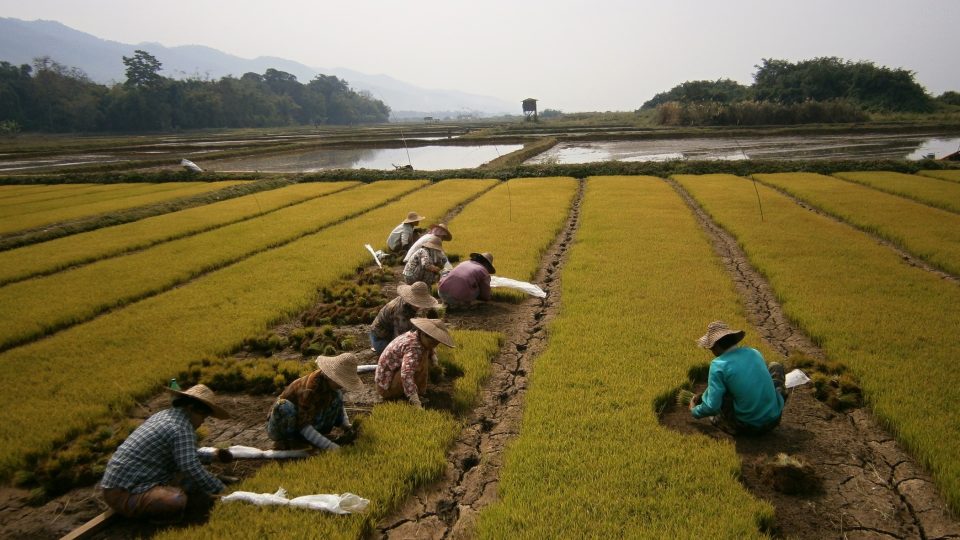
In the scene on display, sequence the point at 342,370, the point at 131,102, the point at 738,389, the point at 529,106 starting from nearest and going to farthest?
the point at 342,370, the point at 738,389, the point at 131,102, the point at 529,106

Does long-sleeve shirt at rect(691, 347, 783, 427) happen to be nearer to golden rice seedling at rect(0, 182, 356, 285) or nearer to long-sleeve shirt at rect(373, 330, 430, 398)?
long-sleeve shirt at rect(373, 330, 430, 398)

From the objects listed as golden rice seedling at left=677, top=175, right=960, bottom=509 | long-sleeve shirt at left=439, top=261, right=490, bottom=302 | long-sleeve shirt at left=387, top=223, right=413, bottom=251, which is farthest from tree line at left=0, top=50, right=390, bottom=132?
golden rice seedling at left=677, top=175, right=960, bottom=509

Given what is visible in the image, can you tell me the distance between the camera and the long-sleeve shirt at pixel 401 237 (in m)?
10.8

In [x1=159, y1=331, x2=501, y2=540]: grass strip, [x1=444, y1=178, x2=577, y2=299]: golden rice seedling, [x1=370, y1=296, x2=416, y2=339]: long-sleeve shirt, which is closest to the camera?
[x1=159, y1=331, x2=501, y2=540]: grass strip

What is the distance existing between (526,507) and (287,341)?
14.7 feet

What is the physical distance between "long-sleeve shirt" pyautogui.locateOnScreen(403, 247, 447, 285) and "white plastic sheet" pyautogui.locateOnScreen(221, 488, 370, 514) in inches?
181

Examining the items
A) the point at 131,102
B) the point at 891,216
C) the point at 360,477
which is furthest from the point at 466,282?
the point at 131,102

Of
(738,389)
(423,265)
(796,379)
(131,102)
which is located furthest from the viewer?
(131,102)

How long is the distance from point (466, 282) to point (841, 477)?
5.05 m

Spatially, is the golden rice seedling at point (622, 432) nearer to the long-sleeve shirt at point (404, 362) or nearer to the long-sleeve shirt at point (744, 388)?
the long-sleeve shirt at point (744, 388)

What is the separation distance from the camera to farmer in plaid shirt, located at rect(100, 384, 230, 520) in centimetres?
362

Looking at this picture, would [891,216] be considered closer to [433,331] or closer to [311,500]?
[433,331]

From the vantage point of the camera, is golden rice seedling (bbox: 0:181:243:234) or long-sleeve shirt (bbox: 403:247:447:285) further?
golden rice seedling (bbox: 0:181:243:234)

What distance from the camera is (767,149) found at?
29.7m
